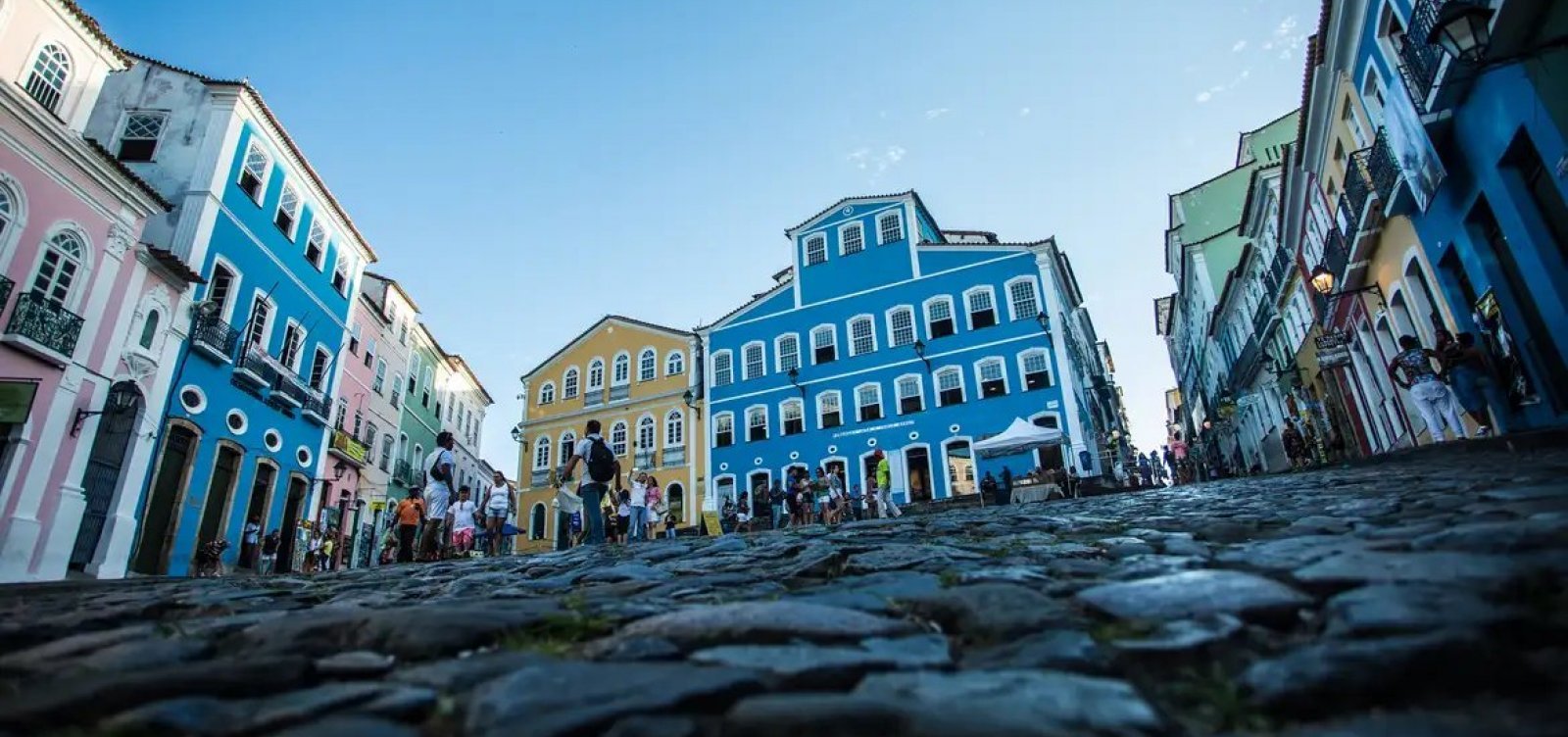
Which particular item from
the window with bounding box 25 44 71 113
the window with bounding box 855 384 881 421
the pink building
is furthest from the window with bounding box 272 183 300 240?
the window with bounding box 855 384 881 421

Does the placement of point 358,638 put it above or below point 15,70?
below

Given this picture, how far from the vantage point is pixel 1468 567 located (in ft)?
6.33

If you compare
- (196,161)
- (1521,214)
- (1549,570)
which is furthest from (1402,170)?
(196,161)

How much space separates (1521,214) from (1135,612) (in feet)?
38.8

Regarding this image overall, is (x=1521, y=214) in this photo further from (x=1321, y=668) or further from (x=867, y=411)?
(x=867, y=411)

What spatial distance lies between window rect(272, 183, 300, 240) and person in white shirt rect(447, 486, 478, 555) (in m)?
12.5

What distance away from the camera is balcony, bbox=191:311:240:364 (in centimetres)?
1695

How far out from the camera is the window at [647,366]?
35.7 metres

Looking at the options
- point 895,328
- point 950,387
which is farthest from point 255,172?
point 950,387

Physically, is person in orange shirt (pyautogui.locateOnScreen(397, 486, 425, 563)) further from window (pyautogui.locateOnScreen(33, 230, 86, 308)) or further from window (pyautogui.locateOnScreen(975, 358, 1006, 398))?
window (pyautogui.locateOnScreen(975, 358, 1006, 398))

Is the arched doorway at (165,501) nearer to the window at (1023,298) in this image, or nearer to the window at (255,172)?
the window at (255,172)

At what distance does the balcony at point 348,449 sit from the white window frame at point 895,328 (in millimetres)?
19578

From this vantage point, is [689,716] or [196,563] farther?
[196,563]

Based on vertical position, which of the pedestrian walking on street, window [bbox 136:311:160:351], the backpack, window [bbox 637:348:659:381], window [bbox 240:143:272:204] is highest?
window [bbox 240:143:272:204]
